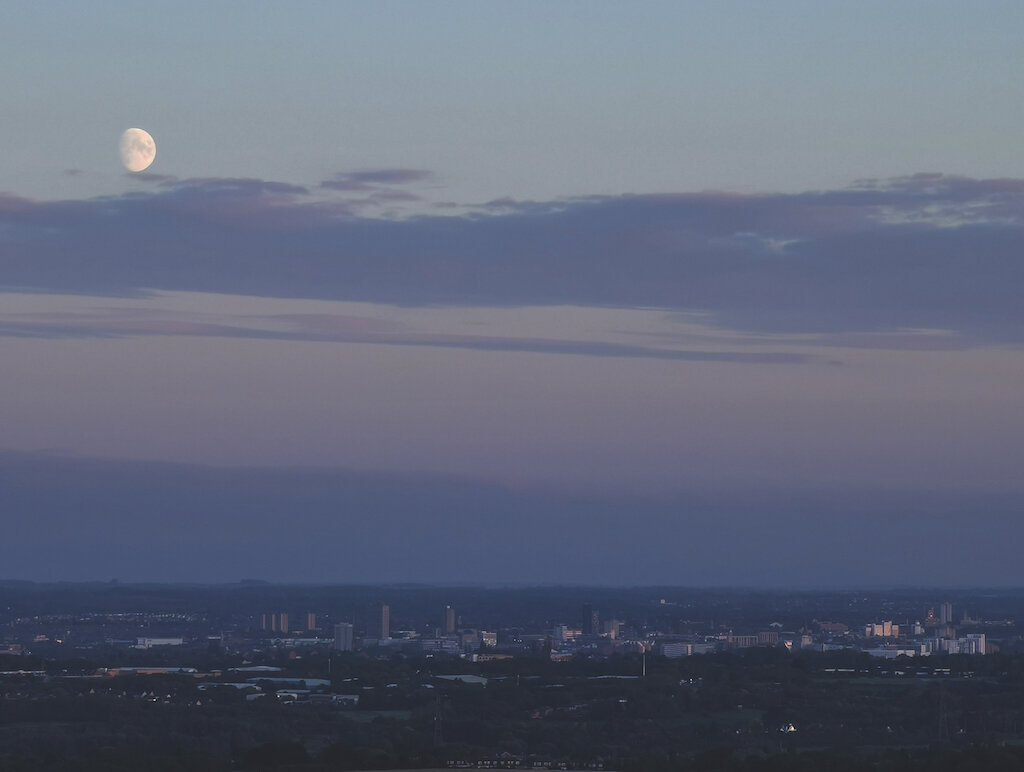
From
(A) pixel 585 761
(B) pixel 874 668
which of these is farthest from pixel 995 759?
(B) pixel 874 668

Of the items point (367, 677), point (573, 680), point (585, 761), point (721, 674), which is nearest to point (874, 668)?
point (721, 674)

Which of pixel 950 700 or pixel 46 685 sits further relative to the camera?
pixel 46 685

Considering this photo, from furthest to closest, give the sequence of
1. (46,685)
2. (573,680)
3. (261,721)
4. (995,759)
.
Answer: (573,680) → (46,685) → (261,721) → (995,759)

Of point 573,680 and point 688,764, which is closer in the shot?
point 688,764

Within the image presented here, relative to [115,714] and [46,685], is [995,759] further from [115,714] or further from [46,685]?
[46,685]

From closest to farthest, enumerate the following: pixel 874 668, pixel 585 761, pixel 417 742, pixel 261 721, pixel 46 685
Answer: pixel 585 761 < pixel 417 742 < pixel 261 721 < pixel 46 685 < pixel 874 668

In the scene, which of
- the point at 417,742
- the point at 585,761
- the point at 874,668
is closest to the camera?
the point at 585,761

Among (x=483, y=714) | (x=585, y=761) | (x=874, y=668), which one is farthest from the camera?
(x=874, y=668)

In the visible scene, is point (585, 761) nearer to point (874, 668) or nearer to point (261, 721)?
point (261, 721)
